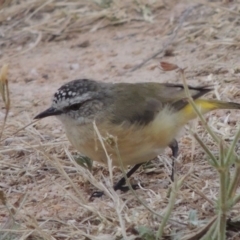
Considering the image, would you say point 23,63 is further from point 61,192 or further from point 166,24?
point 61,192

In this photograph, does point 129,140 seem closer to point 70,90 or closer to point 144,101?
point 144,101

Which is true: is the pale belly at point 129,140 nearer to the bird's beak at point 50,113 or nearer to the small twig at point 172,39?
the bird's beak at point 50,113

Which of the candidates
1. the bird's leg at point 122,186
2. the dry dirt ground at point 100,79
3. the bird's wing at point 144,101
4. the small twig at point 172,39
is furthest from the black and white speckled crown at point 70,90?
the small twig at point 172,39

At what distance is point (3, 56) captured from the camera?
355 inches

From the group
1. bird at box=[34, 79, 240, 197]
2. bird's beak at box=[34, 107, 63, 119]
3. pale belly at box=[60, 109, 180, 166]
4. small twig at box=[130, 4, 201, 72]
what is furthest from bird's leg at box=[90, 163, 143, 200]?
small twig at box=[130, 4, 201, 72]

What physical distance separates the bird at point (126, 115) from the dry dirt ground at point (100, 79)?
0.22 meters

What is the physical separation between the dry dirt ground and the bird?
222 mm

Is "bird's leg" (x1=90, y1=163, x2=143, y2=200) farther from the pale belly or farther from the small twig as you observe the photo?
the small twig

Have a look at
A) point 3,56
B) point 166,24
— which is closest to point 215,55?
point 166,24

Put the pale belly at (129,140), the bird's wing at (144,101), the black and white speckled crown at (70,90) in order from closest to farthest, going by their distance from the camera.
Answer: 1. the pale belly at (129,140)
2. the bird's wing at (144,101)
3. the black and white speckled crown at (70,90)

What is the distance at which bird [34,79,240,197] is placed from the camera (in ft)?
17.5

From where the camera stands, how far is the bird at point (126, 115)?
5348 mm

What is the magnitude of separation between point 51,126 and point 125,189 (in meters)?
1.55

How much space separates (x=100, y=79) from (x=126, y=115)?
248cm
